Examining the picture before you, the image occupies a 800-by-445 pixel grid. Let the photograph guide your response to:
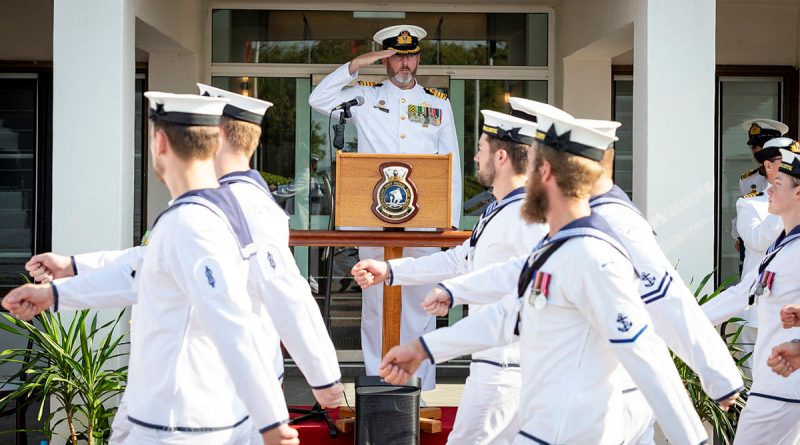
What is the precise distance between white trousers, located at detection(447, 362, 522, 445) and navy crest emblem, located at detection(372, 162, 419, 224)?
1.58m

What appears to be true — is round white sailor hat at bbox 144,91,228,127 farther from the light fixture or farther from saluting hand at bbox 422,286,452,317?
the light fixture

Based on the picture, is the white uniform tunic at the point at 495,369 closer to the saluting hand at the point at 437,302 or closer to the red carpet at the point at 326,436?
the saluting hand at the point at 437,302

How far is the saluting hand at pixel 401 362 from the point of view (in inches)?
140

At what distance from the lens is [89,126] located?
22.5 ft

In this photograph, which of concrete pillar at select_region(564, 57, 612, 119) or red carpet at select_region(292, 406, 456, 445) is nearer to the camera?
red carpet at select_region(292, 406, 456, 445)

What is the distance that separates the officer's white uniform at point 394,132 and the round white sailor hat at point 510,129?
81.0 inches

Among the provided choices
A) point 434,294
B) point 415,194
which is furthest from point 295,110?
point 434,294

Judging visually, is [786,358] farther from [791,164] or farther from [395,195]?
[395,195]

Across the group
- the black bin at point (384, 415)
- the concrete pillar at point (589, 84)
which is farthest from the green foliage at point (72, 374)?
the concrete pillar at point (589, 84)

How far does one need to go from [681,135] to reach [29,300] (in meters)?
4.42

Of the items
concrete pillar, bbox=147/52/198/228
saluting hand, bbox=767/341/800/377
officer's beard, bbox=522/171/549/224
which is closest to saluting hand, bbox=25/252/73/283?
officer's beard, bbox=522/171/549/224

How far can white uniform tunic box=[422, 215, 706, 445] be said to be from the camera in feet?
10.9

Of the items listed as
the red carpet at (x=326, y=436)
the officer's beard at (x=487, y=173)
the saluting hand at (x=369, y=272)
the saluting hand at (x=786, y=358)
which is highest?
the officer's beard at (x=487, y=173)

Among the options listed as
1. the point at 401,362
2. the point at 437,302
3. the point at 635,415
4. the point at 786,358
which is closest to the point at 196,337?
the point at 401,362
